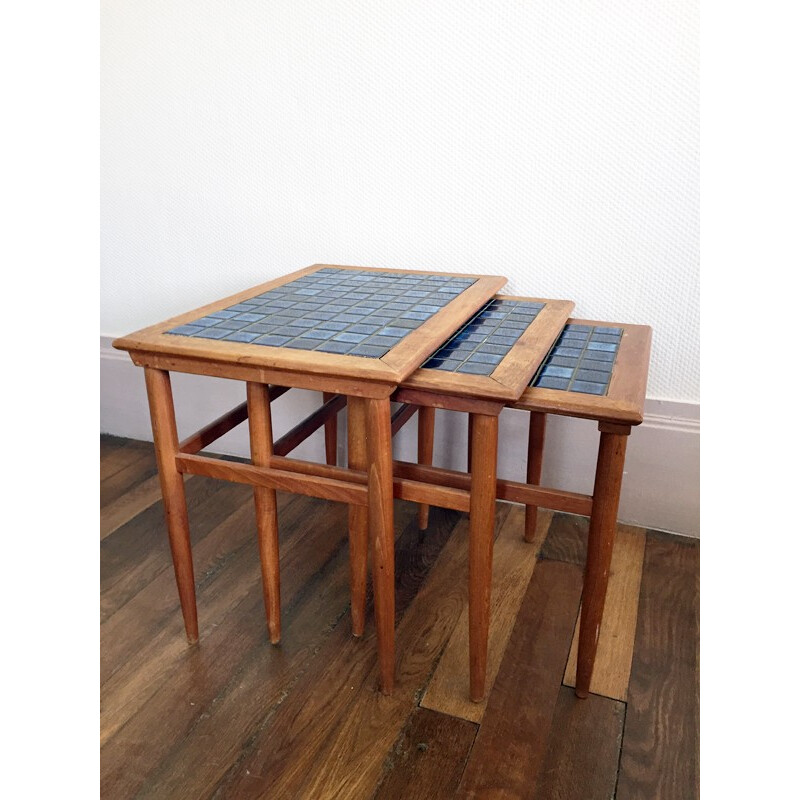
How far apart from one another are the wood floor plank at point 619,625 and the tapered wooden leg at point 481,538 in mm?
196

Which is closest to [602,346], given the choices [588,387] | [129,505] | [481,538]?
[588,387]

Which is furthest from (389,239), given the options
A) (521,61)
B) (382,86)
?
(521,61)

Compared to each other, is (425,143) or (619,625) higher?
(425,143)

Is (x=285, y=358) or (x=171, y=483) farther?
(x=171, y=483)

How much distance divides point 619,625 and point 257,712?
2.34 feet

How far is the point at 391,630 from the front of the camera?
1.13 metres

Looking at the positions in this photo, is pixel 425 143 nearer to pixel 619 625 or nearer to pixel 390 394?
pixel 390 394

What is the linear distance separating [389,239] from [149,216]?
2.49ft

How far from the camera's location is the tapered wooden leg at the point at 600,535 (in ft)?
3.34

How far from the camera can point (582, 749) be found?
1060mm

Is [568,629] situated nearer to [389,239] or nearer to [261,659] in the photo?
[261,659]

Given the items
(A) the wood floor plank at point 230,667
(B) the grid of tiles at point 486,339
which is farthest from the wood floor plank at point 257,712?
(B) the grid of tiles at point 486,339

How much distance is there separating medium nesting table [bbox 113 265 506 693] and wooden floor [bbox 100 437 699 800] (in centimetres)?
9

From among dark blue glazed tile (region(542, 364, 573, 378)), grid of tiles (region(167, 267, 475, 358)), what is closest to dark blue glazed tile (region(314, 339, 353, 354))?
grid of tiles (region(167, 267, 475, 358))
